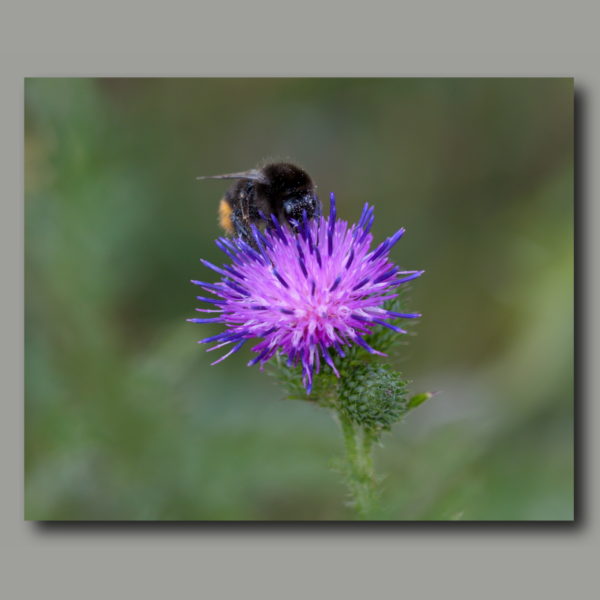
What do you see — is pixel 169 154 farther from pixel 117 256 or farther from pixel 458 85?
pixel 458 85

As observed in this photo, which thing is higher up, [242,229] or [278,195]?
[278,195]

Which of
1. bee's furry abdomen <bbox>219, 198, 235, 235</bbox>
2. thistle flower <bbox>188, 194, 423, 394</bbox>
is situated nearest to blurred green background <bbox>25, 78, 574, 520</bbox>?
bee's furry abdomen <bbox>219, 198, 235, 235</bbox>

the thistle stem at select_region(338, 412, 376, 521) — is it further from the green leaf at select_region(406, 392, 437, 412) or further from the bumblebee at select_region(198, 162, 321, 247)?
the bumblebee at select_region(198, 162, 321, 247)

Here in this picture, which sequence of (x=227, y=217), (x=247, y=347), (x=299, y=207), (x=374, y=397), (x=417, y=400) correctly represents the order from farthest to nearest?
(x=247, y=347)
(x=227, y=217)
(x=299, y=207)
(x=417, y=400)
(x=374, y=397)

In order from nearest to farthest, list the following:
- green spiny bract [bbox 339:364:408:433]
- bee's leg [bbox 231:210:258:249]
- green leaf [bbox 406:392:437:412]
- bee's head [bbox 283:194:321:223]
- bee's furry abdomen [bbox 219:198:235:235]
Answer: green spiny bract [bbox 339:364:408:433] < green leaf [bbox 406:392:437:412] < bee's head [bbox 283:194:321:223] < bee's leg [bbox 231:210:258:249] < bee's furry abdomen [bbox 219:198:235:235]

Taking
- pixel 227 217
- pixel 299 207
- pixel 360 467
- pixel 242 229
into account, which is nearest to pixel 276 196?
pixel 299 207

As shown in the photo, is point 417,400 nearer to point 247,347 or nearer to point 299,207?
point 299,207
